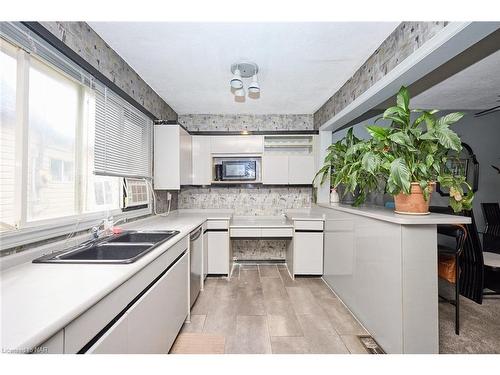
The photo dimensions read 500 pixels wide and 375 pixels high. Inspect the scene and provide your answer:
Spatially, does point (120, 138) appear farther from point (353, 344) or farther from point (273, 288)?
point (353, 344)

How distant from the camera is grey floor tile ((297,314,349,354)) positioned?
1.72m

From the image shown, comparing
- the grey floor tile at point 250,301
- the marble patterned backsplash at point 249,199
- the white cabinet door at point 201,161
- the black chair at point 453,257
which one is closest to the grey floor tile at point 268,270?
the grey floor tile at point 250,301

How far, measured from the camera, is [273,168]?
137 inches

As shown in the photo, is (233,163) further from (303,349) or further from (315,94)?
(303,349)

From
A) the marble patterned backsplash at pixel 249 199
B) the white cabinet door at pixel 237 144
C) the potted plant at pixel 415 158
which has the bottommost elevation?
the marble patterned backsplash at pixel 249 199

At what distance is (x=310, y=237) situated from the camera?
3080 mm

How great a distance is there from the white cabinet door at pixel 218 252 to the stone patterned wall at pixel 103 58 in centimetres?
184

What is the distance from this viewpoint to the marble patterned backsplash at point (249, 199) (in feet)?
12.2

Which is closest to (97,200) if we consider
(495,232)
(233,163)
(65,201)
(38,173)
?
(65,201)

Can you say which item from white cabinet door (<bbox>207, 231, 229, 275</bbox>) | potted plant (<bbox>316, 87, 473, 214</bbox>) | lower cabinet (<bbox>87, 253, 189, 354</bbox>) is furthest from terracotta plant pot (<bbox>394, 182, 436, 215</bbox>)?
white cabinet door (<bbox>207, 231, 229, 275</bbox>)

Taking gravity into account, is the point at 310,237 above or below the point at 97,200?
below

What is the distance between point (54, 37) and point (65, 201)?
1.05 metres

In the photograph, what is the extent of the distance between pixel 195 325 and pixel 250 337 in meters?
0.54

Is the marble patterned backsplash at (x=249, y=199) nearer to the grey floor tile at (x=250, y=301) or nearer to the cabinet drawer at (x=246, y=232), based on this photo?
the cabinet drawer at (x=246, y=232)
